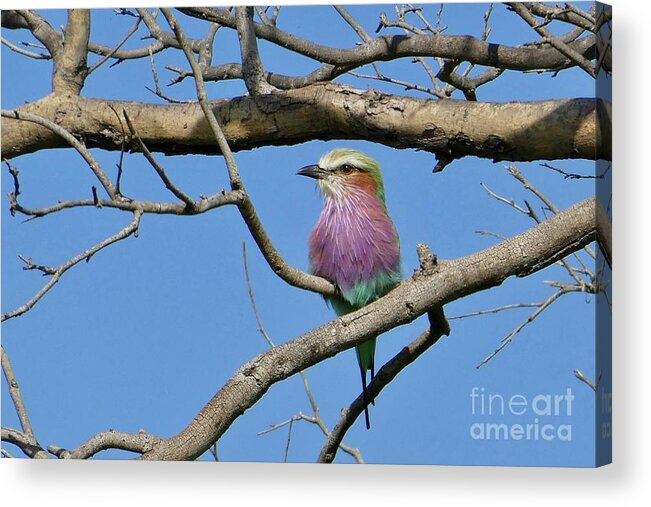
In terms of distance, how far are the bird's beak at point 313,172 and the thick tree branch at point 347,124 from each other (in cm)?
11

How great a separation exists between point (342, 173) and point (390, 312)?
1.72 ft

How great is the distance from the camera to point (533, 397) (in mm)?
3453

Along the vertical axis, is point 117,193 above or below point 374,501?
above

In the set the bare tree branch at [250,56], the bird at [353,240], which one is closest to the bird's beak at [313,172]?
the bird at [353,240]

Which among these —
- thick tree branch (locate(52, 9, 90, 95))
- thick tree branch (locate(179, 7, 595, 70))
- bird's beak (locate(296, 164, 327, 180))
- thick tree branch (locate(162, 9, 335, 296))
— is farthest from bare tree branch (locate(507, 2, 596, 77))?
thick tree branch (locate(52, 9, 90, 95))

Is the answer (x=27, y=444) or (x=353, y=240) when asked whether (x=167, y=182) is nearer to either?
(x=353, y=240)

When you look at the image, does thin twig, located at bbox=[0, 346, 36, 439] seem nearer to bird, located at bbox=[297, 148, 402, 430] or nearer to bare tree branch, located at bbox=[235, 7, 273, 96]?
bird, located at bbox=[297, 148, 402, 430]

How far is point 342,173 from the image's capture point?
3.76 meters

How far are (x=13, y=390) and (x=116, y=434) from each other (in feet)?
1.44

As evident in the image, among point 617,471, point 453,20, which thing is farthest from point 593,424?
point 453,20

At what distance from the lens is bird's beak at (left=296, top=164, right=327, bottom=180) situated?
375cm

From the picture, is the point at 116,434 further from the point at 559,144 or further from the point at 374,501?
the point at 559,144

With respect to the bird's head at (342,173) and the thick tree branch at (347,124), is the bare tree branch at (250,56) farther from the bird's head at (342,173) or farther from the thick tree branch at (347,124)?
the bird's head at (342,173)

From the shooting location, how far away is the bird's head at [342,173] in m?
3.74
